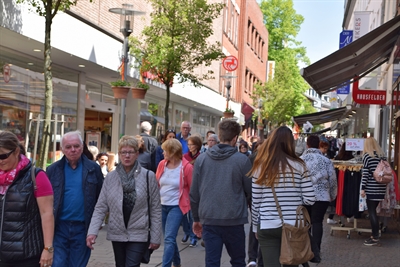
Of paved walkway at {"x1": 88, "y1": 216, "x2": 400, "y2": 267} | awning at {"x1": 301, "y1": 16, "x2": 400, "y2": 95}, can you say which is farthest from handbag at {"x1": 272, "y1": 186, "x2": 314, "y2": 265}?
awning at {"x1": 301, "y1": 16, "x2": 400, "y2": 95}

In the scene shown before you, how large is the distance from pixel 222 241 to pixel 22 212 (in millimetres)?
2420

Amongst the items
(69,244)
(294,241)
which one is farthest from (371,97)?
(69,244)

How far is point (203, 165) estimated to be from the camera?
666 centimetres

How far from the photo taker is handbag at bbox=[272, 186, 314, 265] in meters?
5.65

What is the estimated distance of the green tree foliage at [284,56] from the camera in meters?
51.0

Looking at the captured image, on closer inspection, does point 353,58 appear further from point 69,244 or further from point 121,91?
point 69,244

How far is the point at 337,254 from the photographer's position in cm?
1055

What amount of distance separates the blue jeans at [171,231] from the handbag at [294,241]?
213cm

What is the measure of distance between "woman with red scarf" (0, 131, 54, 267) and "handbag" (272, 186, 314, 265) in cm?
199

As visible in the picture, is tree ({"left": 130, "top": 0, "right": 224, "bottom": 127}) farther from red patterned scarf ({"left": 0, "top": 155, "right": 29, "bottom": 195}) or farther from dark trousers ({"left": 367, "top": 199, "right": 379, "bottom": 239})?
red patterned scarf ({"left": 0, "top": 155, "right": 29, "bottom": 195})

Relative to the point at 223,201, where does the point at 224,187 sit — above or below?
above

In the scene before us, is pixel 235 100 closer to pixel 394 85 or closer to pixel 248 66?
pixel 248 66

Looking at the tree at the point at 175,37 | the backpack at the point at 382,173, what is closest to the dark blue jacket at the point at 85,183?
the backpack at the point at 382,173

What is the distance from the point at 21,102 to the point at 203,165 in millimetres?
9739
